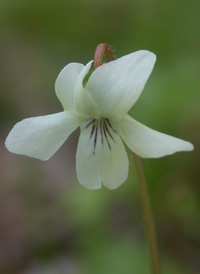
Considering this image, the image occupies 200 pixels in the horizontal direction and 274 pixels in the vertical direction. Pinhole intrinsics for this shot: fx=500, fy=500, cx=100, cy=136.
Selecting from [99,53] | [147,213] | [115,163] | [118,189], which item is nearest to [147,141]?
[115,163]

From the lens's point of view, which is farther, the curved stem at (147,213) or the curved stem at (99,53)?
the curved stem at (147,213)

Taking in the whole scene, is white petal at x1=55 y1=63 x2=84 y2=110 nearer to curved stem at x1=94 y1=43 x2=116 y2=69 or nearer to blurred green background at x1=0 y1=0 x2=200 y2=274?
curved stem at x1=94 y1=43 x2=116 y2=69

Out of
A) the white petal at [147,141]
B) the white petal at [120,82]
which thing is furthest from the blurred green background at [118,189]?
the white petal at [120,82]

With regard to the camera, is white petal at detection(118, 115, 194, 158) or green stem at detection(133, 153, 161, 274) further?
green stem at detection(133, 153, 161, 274)

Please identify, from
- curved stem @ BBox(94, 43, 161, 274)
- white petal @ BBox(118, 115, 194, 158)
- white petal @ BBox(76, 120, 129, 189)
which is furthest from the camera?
curved stem @ BBox(94, 43, 161, 274)

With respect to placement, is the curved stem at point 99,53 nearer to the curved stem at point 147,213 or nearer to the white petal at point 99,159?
the curved stem at point 147,213

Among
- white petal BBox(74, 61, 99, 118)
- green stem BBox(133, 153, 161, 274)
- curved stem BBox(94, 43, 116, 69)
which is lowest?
green stem BBox(133, 153, 161, 274)

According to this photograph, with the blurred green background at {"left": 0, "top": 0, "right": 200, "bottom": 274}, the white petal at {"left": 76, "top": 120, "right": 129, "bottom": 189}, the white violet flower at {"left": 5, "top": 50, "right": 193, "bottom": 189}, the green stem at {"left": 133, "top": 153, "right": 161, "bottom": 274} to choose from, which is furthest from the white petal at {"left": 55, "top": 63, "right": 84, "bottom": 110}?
the blurred green background at {"left": 0, "top": 0, "right": 200, "bottom": 274}
